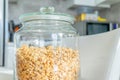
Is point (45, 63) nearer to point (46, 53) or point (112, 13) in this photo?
point (46, 53)

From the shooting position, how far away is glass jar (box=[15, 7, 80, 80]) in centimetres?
49

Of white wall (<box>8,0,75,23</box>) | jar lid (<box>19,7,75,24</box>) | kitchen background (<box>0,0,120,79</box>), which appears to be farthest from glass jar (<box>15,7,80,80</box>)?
white wall (<box>8,0,75,23</box>)

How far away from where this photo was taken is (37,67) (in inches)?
19.2

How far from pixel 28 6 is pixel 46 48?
3016 millimetres

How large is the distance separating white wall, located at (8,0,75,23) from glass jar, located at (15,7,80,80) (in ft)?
9.19

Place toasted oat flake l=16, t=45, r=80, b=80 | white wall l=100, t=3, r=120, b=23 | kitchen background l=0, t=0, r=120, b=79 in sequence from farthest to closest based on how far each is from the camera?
white wall l=100, t=3, r=120, b=23
kitchen background l=0, t=0, r=120, b=79
toasted oat flake l=16, t=45, r=80, b=80

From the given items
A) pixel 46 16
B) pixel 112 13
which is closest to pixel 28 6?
pixel 112 13

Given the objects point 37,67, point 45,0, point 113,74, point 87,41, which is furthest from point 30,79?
point 45,0

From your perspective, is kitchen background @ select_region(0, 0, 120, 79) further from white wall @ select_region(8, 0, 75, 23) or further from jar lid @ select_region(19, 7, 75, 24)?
jar lid @ select_region(19, 7, 75, 24)

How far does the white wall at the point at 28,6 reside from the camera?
3295mm

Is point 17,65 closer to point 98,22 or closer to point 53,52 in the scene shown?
point 53,52

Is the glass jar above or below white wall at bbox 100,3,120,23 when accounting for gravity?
below

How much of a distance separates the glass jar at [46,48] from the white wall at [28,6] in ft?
9.19

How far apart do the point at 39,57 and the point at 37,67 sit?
2cm
